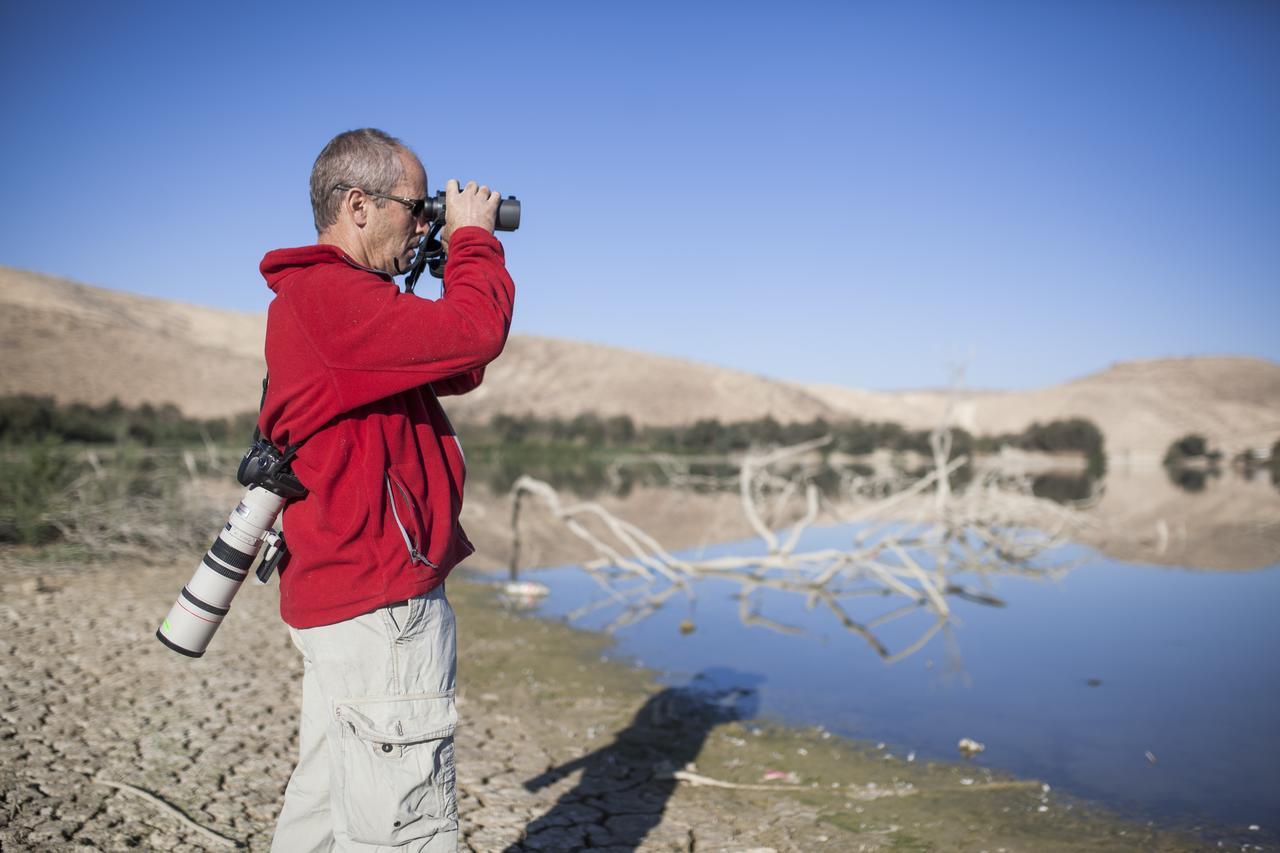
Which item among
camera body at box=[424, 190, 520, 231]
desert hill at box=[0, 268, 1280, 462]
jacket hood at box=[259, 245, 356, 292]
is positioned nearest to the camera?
jacket hood at box=[259, 245, 356, 292]

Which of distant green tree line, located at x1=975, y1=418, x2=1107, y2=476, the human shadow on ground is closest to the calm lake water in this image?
the human shadow on ground

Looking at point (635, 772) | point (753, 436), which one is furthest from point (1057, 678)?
point (753, 436)

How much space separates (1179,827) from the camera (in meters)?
4.34

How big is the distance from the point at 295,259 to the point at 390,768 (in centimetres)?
109

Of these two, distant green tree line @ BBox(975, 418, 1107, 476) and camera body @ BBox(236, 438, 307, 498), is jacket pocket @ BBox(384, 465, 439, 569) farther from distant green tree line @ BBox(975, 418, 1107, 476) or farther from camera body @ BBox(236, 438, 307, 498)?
distant green tree line @ BBox(975, 418, 1107, 476)

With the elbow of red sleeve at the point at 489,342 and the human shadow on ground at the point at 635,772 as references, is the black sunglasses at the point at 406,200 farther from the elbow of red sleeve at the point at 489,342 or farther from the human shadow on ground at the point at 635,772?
the human shadow on ground at the point at 635,772

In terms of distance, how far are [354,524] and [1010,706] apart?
626 cm

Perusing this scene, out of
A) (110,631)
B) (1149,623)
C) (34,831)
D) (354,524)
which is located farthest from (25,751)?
(1149,623)

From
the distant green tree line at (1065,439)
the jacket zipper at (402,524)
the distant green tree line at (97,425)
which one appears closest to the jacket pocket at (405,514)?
the jacket zipper at (402,524)

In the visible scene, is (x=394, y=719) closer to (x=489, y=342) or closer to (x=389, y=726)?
(x=389, y=726)

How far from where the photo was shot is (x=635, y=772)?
4551 mm

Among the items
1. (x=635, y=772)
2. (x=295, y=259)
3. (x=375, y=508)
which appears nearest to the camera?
(x=375, y=508)

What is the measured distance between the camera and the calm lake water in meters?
5.21

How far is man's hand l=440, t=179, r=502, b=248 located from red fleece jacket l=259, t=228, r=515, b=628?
11 cm
